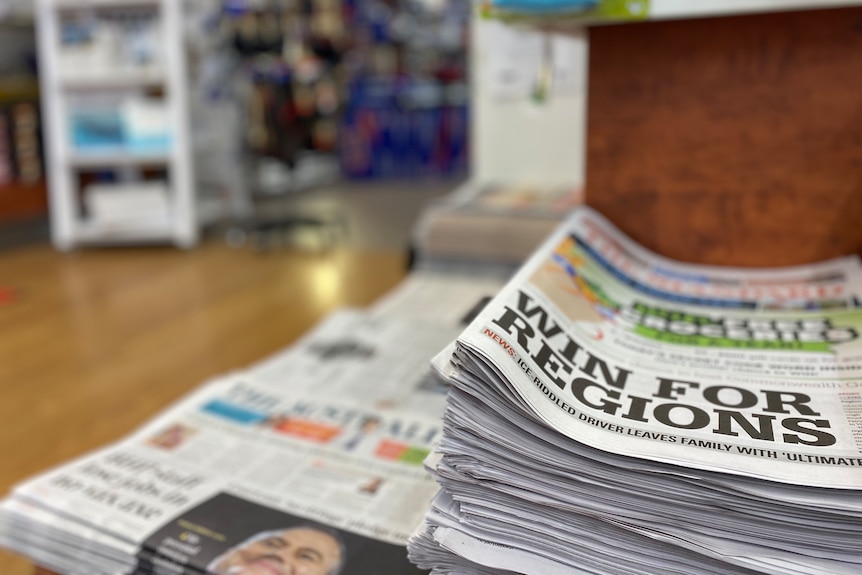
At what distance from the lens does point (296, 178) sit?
523 centimetres

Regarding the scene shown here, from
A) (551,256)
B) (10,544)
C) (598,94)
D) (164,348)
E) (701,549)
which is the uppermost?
(598,94)

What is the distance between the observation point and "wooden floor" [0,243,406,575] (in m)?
1.34

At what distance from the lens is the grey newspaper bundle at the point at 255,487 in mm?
591

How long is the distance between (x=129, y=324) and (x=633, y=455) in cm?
185

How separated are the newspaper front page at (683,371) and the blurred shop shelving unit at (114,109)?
277 centimetres

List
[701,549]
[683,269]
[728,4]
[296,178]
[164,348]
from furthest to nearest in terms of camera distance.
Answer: [296,178], [164,348], [683,269], [728,4], [701,549]

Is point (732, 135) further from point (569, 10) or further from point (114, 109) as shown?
point (114, 109)

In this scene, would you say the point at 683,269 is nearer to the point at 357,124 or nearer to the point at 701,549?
the point at 701,549

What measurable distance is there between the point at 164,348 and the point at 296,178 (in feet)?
11.7

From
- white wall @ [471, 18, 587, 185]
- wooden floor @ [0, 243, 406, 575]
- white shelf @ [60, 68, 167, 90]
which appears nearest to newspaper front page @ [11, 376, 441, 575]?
wooden floor @ [0, 243, 406, 575]

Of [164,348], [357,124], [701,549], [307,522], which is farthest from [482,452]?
[357,124]

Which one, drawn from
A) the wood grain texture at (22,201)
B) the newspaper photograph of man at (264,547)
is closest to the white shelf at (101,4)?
the wood grain texture at (22,201)

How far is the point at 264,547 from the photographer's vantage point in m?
0.59

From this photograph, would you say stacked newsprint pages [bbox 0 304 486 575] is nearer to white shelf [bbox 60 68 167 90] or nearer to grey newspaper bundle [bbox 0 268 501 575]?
grey newspaper bundle [bbox 0 268 501 575]
